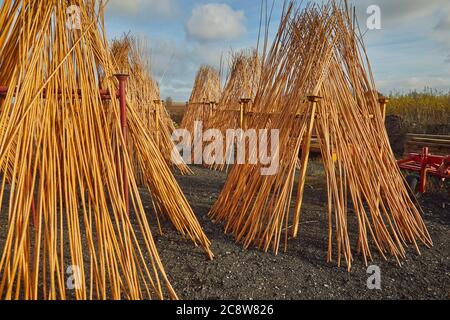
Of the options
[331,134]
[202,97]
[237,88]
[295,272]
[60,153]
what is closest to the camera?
[60,153]

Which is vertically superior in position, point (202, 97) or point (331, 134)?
point (202, 97)

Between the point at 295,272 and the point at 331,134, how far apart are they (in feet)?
2.92

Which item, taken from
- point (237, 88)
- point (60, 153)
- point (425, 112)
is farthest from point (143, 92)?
point (425, 112)

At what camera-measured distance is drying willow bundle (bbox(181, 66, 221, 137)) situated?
21.1 feet

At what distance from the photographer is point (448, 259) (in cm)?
201

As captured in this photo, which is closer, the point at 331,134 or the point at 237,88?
the point at 331,134

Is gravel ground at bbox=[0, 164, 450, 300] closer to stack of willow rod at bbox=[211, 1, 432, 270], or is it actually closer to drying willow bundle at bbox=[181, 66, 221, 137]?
stack of willow rod at bbox=[211, 1, 432, 270]

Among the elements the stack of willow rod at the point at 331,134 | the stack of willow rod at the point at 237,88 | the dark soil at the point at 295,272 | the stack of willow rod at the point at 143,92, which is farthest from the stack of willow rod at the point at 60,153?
the stack of willow rod at the point at 237,88

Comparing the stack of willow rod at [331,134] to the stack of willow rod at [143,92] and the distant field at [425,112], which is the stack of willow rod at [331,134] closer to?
the stack of willow rod at [143,92]

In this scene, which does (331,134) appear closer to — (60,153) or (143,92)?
(60,153)

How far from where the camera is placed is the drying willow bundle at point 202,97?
6422 millimetres

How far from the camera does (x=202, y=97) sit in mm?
6949

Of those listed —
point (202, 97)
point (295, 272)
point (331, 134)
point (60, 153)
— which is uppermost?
point (202, 97)

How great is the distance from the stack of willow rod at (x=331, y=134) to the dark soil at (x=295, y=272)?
0.30 ft
